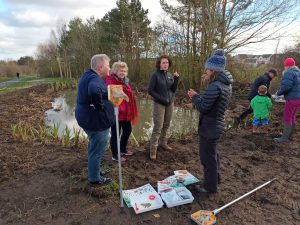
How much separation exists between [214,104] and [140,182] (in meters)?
1.67

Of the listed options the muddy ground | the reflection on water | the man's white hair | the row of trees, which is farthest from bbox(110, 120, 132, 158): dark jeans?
the row of trees

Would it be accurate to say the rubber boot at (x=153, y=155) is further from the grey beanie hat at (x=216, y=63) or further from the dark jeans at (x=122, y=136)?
the grey beanie hat at (x=216, y=63)

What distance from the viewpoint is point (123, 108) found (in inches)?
171

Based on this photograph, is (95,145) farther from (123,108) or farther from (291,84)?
(291,84)

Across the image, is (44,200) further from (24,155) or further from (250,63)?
(250,63)

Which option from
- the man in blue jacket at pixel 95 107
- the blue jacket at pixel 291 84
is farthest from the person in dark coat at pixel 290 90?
the man in blue jacket at pixel 95 107

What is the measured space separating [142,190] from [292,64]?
14.6 feet

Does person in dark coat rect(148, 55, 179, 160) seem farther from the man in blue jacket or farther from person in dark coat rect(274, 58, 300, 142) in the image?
person in dark coat rect(274, 58, 300, 142)

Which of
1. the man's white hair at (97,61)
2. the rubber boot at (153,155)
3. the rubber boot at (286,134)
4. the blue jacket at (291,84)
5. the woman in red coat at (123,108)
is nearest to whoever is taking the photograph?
the man's white hair at (97,61)

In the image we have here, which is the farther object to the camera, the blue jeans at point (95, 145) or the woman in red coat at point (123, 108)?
the woman in red coat at point (123, 108)

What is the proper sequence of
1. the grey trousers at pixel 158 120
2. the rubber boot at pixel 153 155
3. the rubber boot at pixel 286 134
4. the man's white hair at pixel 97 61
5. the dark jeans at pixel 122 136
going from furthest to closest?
the rubber boot at pixel 286 134, the rubber boot at pixel 153 155, the grey trousers at pixel 158 120, the dark jeans at pixel 122 136, the man's white hair at pixel 97 61

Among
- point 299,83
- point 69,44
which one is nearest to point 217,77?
point 299,83

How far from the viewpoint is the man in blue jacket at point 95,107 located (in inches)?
125

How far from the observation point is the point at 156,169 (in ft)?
14.2
